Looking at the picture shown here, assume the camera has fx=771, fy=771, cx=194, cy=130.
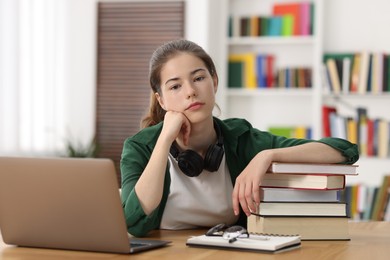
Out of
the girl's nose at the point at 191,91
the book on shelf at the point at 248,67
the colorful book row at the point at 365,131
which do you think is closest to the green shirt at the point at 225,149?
the girl's nose at the point at 191,91

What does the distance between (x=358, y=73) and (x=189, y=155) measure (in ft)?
12.0

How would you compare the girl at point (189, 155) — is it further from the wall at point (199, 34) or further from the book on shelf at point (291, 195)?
the wall at point (199, 34)

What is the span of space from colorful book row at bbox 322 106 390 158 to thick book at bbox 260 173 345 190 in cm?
361

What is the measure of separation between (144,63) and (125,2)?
1.68 ft

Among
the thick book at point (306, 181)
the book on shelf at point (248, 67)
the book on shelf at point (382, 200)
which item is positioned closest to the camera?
the thick book at point (306, 181)

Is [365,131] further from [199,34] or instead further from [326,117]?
[199,34]

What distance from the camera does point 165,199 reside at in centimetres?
221

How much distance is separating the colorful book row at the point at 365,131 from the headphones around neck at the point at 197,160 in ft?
11.3

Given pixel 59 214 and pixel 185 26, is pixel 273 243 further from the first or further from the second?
pixel 185 26

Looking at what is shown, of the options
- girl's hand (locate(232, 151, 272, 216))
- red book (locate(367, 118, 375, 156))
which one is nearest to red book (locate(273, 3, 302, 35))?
red book (locate(367, 118, 375, 156))

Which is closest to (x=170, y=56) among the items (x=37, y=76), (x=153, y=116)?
(x=153, y=116)

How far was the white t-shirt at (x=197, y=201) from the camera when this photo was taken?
2170mm

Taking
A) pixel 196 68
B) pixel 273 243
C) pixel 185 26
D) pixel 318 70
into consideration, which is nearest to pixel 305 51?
pixel 318 70

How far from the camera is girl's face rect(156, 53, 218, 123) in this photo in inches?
84.4
